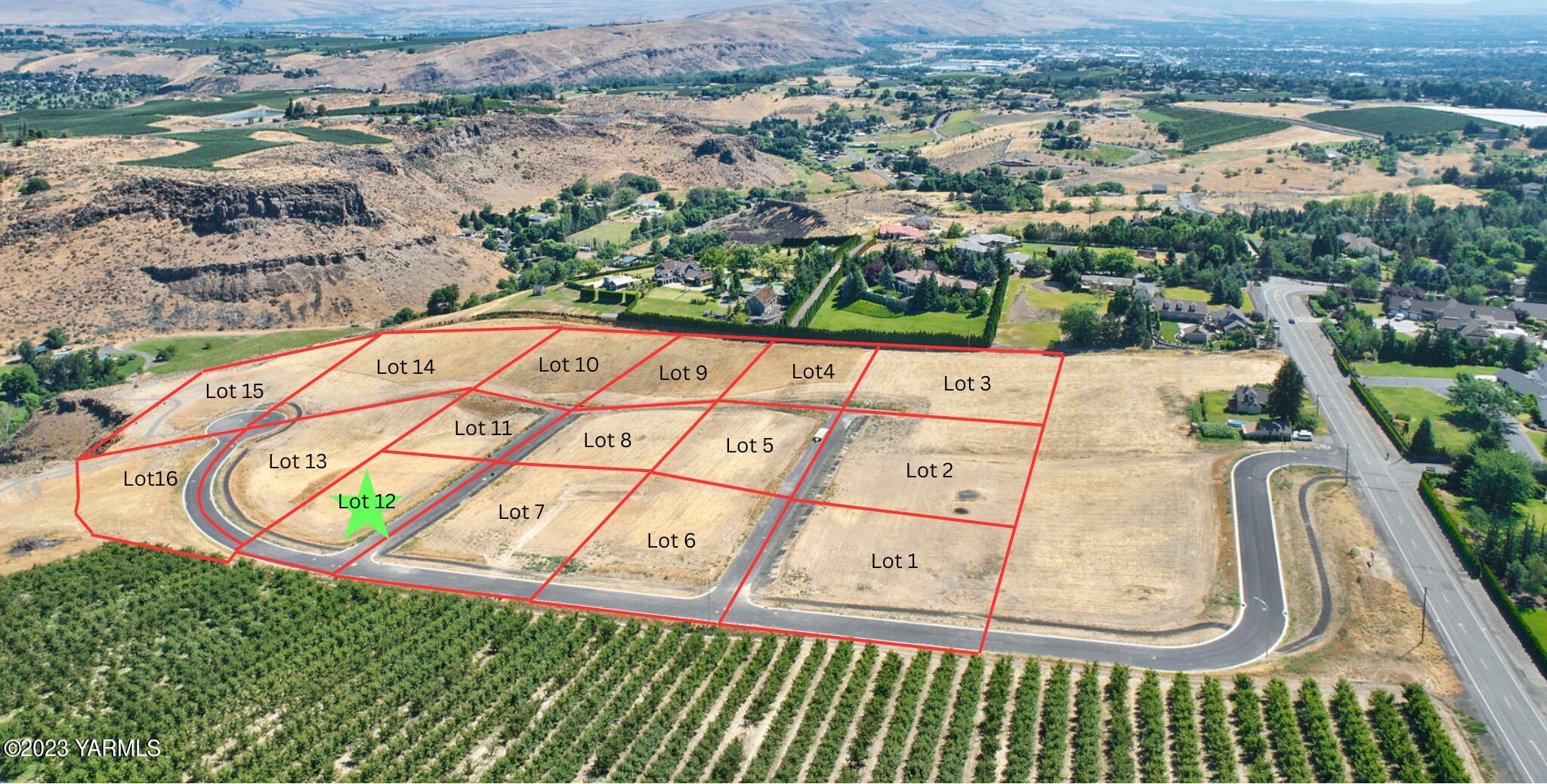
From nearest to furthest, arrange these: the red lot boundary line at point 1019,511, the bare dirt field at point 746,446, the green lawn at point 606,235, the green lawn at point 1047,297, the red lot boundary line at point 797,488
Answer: the red lot boundary line at point 1019,511 < the red lot boundary line at point 797,488 < the bare dirt field at point 746,446 < the green lawn at point 1047,297 < the green lawn at point 606,235

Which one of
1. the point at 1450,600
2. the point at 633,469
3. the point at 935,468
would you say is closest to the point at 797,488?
the point at 935,468

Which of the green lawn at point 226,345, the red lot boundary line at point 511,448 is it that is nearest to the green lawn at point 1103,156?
the red lot boundary line at point 511,448

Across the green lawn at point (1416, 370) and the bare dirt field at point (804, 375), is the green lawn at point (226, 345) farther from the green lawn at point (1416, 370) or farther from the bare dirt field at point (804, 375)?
the green lawn at point (1416, 370)

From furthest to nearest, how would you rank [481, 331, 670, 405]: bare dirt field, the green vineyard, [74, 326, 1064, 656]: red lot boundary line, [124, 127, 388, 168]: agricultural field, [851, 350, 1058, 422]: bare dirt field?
[124, 127, 388, 168]: agricultural field < [481, 331, 670, 405]: bare dirt field < [851, 350, 1058, 422]: bare dirt field < [74, 326, 1064, 656]: red lot boundary line < the green vineyard

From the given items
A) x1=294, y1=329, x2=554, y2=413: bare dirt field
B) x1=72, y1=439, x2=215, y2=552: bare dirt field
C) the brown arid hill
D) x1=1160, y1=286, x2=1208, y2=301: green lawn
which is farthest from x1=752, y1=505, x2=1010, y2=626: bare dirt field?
the brown arid hill

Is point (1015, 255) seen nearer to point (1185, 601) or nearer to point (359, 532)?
point (1185, 601)

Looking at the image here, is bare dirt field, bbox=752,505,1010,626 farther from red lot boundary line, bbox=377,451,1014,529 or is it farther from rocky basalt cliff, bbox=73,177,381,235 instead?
rocky basalt cliff, bbox=73,177,381,235
